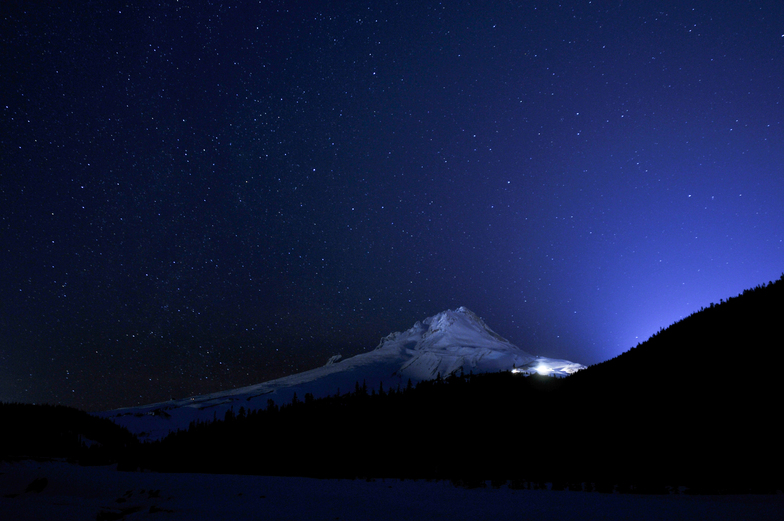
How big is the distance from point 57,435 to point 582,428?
95697mm

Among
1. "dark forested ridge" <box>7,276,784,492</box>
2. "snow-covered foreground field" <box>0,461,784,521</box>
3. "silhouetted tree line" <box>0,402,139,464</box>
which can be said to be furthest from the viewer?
"silhouetted tree line" <box>0,402,139,464</box>

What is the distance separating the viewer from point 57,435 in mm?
72875

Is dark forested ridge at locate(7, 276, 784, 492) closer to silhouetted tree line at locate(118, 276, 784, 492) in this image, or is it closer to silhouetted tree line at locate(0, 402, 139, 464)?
silhouetted tree line at locate(118, 276, 784, 492)

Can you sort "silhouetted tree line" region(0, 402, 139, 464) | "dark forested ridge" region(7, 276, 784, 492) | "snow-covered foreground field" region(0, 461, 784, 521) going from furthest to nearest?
"silhouetted tree line" region(0, 402, 139, 464) < "dark forested ridge" region(7, 276, 784, 492) < "snow-covered foreground field" region(0, 461, 784, 521)

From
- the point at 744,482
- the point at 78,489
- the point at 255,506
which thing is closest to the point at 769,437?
the point at 744,482

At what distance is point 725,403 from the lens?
23875mm

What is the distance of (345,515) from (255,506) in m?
3.76

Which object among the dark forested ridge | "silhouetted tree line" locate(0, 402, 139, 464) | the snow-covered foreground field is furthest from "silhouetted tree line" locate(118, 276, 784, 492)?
"silhouetted tree line" locate(0, 402, 139, 464)

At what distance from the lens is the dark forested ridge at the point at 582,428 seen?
18.9m

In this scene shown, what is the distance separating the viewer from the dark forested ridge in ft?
62.1

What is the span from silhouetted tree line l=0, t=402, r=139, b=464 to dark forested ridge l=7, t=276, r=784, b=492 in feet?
30.7

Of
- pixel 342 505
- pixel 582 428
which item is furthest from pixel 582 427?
pixel 342 505

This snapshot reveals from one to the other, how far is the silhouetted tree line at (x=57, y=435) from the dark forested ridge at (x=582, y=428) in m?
9.36

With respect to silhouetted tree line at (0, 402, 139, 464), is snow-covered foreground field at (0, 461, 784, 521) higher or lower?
higher
